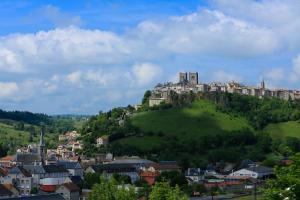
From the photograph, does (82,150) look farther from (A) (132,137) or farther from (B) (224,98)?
(B) (224,98)

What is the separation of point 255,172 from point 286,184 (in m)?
97.9

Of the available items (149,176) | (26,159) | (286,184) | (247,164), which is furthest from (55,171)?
(286,184)

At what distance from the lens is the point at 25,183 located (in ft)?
309

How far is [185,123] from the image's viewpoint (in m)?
160

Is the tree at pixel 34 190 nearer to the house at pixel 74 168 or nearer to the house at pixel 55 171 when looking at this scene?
the house at pixel 55 171

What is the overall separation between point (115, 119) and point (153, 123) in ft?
63.6

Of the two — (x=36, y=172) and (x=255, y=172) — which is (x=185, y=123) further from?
(x=36, y=172)

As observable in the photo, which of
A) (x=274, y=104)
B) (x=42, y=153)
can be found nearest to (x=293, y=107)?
(x=274, y=104)

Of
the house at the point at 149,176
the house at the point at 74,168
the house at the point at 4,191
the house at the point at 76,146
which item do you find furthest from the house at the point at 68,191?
the house at the point at 76,146

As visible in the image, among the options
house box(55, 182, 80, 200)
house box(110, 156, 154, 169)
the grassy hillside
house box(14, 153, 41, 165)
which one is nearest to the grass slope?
the grassy hillside

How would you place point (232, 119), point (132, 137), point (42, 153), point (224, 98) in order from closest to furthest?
point (42, 153), point (132, 137), point (232, 119), point (224, 98)

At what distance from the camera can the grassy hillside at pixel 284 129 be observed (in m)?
156

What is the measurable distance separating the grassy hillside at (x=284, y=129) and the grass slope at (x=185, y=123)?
19.4 ft

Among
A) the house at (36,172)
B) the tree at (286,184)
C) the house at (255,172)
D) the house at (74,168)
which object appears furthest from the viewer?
the house at (255,172)
